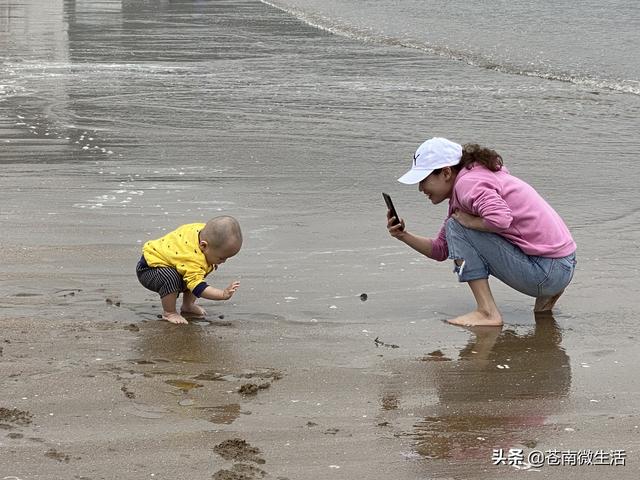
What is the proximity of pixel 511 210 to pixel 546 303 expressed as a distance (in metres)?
0.48

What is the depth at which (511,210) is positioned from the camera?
5.04 meters

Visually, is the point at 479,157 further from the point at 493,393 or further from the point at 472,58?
the point at 472,58

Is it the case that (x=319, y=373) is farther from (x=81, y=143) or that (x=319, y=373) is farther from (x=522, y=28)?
(x=522, y=28)

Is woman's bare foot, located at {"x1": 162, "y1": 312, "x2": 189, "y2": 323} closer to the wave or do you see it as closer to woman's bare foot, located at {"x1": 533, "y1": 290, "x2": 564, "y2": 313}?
woman's bare foot, located at {"x1": 533, "y1": 290, "x2": 564, "y2": 313}

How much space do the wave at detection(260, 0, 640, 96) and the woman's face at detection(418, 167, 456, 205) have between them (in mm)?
8791

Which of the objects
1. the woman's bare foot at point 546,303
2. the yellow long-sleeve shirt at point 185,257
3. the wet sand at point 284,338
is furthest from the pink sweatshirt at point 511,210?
the yellow long-sleeve shirt at point 185,257

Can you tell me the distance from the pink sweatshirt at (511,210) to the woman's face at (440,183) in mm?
39

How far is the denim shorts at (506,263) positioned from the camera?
5082mm

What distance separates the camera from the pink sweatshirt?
4918 millimetres

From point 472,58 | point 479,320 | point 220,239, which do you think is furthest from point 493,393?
point 472,58

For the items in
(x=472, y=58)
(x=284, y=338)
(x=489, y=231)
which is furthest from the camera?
(x=472, y=58)

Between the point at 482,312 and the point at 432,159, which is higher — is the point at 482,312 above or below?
below

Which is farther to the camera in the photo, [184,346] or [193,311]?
[193,311]

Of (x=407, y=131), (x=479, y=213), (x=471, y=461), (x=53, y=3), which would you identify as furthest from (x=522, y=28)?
(x=471, y=461)
